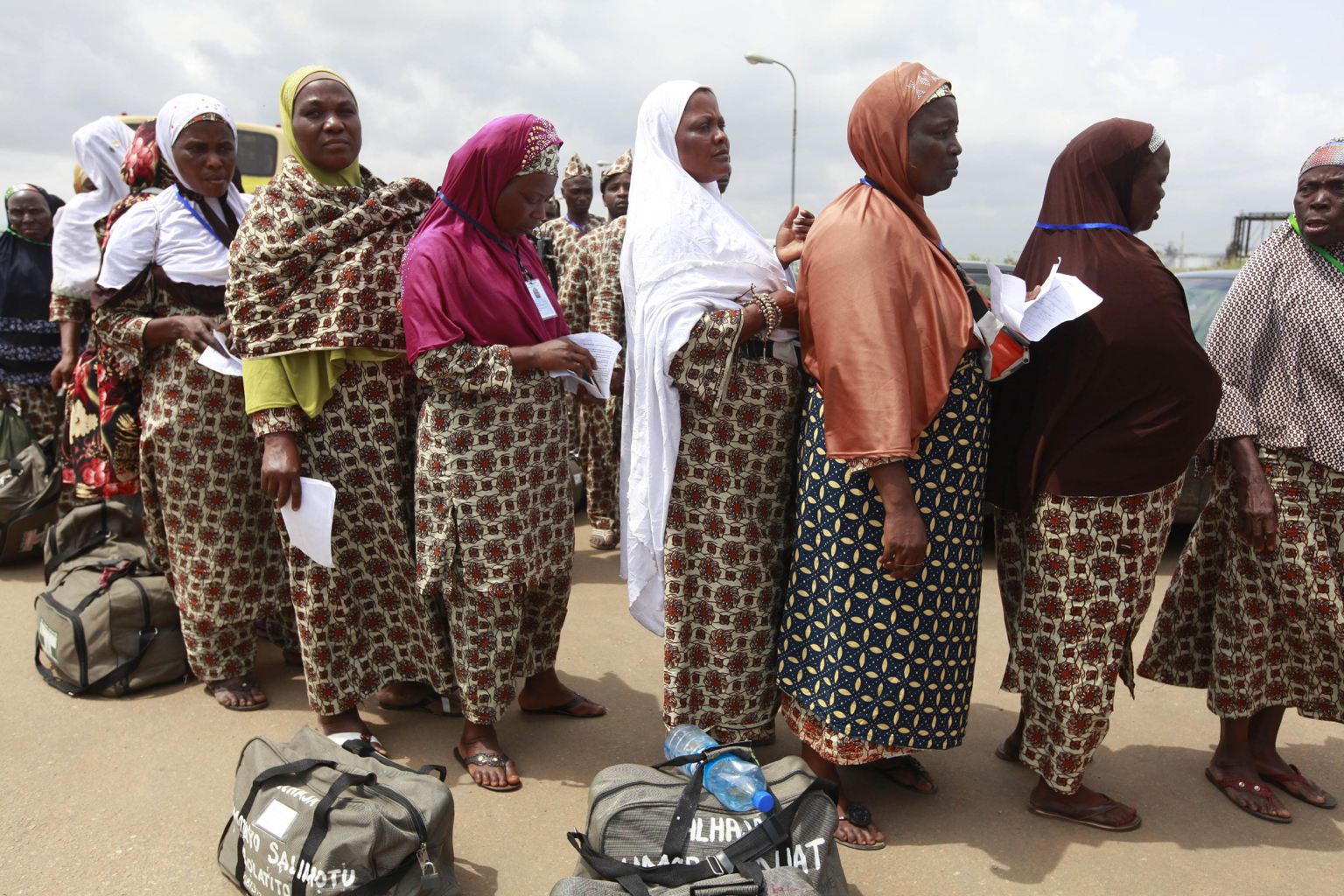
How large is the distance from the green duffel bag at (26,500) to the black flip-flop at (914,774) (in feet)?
15.4

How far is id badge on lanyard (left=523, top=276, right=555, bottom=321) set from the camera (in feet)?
10.2

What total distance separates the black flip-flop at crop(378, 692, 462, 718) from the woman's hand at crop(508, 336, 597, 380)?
1.39 meters

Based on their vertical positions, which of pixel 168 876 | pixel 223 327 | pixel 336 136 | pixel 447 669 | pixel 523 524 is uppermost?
pixel 336 136

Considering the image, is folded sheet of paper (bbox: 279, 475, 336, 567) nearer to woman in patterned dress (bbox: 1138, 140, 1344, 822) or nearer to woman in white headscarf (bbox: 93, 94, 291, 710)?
woman in white headscarf (bbox: 93, 94, 291, 710)

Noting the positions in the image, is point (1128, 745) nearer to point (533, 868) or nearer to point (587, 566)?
point (533, 868)

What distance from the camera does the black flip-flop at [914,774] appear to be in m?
3.07

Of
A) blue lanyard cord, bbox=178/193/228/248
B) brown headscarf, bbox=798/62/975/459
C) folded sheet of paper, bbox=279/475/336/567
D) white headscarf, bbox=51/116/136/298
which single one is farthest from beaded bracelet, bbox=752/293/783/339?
white headscarf, bbox=51/116/136/298

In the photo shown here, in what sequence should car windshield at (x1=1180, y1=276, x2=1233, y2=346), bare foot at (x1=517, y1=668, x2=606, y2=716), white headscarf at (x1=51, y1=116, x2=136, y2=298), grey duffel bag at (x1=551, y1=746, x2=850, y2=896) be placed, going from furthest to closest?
car windshield at (x1=1180, y1=276, x2=1233, y2=346)
white headscarf at (x1=51, y1=116, x2=136, y2=298)
bare foot at (x1=517, y1=668, x2=606, y2=716)
grey duffel bag at (x1=551, y1=746, x2=850, y2=896)

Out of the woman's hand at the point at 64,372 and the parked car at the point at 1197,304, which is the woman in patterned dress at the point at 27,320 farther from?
the parked car at the point at 1197,304

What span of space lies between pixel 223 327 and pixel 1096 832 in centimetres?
325

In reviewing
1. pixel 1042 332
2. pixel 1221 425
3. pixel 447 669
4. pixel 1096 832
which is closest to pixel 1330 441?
pixel 1221 425

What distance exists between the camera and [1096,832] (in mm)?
2877

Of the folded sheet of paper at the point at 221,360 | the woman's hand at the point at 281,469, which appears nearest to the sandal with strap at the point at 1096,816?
the woman's hand at the point at 281,469

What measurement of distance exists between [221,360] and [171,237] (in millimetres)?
551
